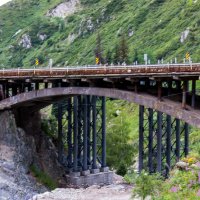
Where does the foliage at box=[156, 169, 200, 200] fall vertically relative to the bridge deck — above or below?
below

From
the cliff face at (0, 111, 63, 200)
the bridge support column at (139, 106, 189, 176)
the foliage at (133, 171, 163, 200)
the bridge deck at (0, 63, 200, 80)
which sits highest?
the bridge deck at (0, 63, 200, 80)

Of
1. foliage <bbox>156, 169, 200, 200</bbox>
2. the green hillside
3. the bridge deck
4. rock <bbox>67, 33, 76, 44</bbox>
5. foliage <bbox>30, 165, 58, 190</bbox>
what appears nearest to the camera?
foliage <bbox>156, 169, 200, 200</bbox>

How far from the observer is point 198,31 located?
415 feet

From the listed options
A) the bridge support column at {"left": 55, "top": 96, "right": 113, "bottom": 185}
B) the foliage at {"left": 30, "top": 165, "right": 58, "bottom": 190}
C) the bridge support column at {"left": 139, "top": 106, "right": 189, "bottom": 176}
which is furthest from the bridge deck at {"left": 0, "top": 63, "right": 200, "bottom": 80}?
the foliage at {"left": 30, "top": 165, "right": 58, "bottom": 190}

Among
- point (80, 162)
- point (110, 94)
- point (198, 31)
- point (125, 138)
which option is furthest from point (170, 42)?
point (110, 94)

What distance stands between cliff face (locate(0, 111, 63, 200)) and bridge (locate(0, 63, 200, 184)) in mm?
1450

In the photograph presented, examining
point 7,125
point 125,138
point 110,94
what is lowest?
point 125,138

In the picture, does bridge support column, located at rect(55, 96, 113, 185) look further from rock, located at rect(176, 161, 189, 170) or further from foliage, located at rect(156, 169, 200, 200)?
foliage, located at rect(156, 169, 200, 200)

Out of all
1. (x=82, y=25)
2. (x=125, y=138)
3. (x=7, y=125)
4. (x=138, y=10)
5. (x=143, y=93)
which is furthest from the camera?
(x=82, y=25)

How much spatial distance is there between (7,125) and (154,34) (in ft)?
323

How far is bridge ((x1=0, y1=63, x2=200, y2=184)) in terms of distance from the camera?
116 feet

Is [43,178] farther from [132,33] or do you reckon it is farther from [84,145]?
[132,33]

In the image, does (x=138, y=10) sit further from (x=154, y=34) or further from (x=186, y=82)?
(x=186, y=82)

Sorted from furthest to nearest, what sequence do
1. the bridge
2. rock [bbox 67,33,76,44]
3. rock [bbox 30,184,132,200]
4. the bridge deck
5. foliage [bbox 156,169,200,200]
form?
rock [bbox 67,33,76,44] < rock [bbox 30,184,132,200] < the bridge < the bridge deck < foliage [bbox 156,169,200,200]
